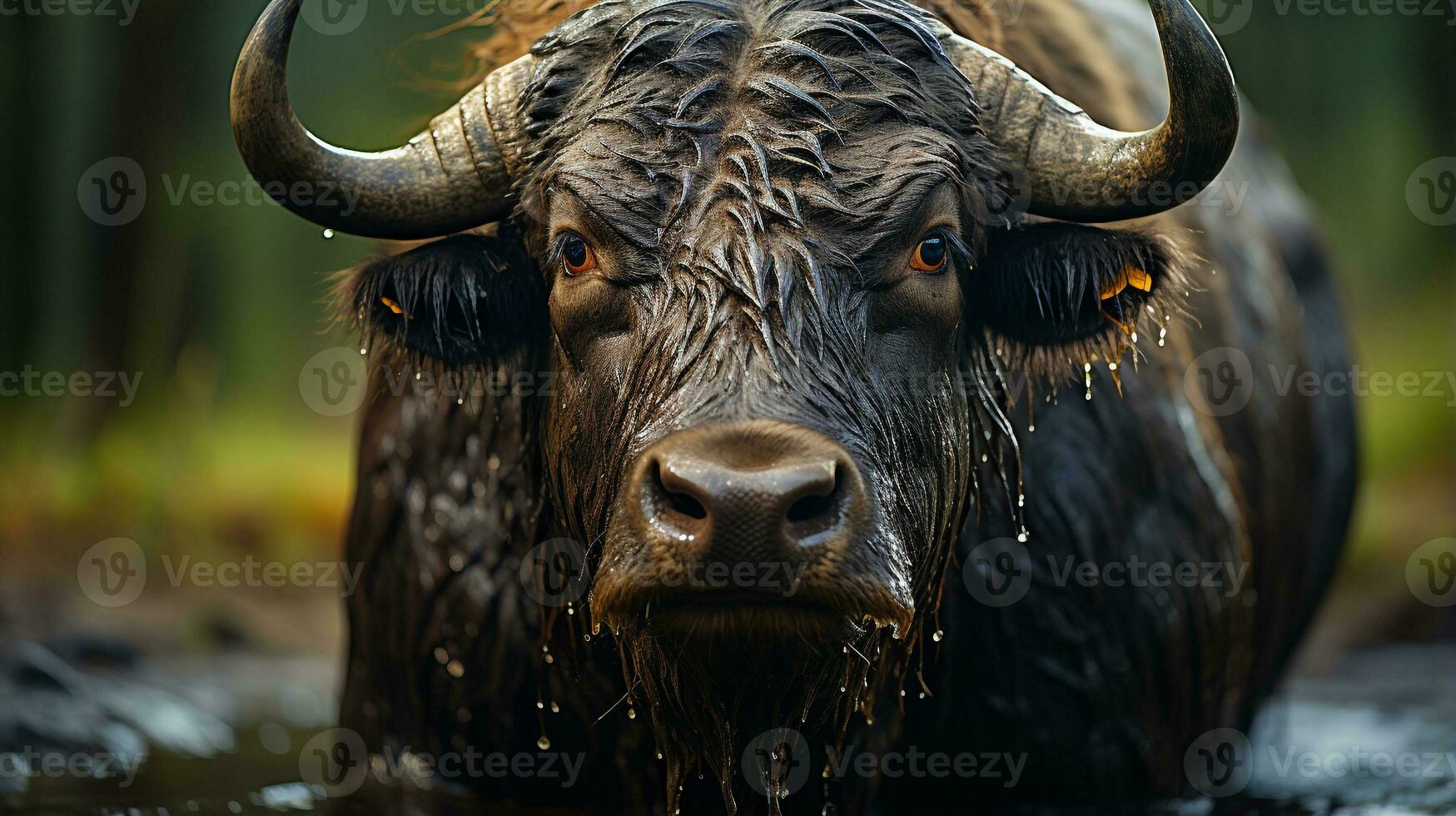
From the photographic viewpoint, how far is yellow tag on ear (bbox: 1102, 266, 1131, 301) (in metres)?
3.74

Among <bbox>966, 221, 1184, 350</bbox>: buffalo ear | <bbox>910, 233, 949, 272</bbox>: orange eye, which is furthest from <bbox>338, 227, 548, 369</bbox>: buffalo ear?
<bbox>966, 221, 1184, 350</bbox>: buffalo ear

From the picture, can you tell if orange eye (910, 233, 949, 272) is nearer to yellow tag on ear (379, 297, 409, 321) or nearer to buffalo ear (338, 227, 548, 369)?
buffalo ear (338, 227, 548, 369)

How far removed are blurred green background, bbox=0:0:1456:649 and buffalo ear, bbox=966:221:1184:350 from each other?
18.6 ft

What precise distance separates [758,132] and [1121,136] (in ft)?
3.04

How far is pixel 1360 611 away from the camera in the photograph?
416 inches

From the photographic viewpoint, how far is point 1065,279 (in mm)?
3740

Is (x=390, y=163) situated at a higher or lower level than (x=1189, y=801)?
higher

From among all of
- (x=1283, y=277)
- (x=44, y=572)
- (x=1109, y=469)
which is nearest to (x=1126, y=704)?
(x=1109, y=469)

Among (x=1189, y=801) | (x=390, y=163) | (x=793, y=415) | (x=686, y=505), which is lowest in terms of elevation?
(x=1189, y=801)

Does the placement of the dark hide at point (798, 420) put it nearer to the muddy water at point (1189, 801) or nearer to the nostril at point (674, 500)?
the nostril at point (674, 500)

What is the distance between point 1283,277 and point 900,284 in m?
3.72

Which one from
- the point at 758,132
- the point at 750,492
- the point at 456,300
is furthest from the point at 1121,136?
the point at 456,300

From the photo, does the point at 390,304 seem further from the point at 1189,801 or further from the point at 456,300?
the point at 1189,801

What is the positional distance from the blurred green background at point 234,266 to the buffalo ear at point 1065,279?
224 inches
